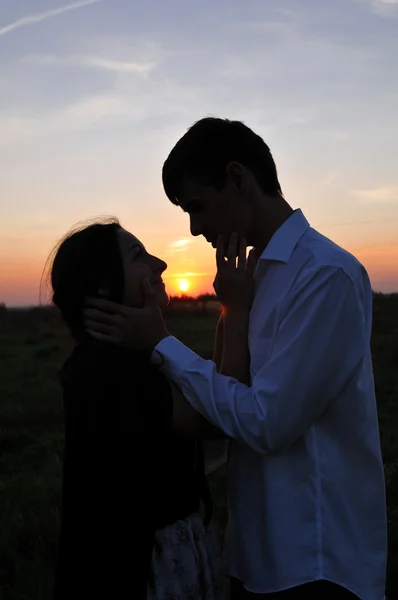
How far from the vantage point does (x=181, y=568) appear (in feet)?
7.63

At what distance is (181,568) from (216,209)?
4.28 ft

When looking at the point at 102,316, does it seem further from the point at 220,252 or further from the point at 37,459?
the point at 37,459

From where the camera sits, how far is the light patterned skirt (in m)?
2.31

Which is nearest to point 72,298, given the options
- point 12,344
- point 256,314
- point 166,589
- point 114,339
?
point 114,339

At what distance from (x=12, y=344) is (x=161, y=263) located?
19.6 m

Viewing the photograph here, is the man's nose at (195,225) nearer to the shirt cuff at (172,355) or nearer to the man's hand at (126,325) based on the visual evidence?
the man's hand at (126,325)

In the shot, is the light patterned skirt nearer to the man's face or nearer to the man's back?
the man's back

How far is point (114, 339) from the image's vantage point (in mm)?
2359

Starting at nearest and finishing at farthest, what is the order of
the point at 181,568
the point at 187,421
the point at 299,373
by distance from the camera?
1. the point at 299,373
2. the point at 187,421
3. the point at 181,568

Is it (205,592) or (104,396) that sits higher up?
(104,396)

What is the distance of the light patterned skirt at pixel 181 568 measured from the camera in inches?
91.0

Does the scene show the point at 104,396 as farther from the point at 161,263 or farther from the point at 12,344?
the point at 12,344

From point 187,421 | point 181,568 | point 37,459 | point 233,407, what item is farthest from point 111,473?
point 37,459

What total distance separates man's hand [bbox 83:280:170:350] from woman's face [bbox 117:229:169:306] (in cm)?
13
